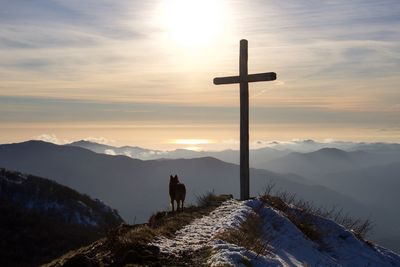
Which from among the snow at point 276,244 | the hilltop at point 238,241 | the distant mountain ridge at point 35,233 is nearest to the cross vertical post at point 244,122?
the hilltop at point 238,241

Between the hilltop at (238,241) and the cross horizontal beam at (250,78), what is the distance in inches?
224

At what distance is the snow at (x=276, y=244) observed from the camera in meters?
11.3

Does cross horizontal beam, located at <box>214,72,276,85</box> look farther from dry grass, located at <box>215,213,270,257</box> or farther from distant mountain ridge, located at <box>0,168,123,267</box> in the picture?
distant mountain ridge, located at <box>0,168,123,267</box>

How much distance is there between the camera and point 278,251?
13.9 meters

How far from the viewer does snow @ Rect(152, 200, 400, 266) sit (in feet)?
37.0

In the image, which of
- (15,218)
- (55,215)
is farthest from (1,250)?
(55,215)

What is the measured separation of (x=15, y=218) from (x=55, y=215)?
18.2 meters

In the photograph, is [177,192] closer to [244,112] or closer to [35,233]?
[244,112]

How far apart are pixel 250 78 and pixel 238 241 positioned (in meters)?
11.6

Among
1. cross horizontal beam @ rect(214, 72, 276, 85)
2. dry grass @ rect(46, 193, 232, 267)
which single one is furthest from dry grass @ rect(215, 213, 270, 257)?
cross horizontal beam @ rect(214, 72, 276, 85)

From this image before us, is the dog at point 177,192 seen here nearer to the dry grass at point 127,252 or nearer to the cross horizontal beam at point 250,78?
the dry grass at point 127,252

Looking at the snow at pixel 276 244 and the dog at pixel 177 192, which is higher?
the dog at pixel 177 192

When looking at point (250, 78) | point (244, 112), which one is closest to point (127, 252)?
point (244, 112)

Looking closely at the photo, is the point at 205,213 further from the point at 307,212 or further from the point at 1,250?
the point at 1,250
